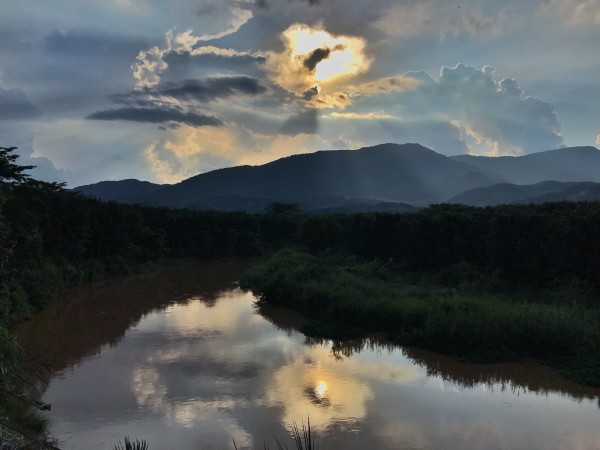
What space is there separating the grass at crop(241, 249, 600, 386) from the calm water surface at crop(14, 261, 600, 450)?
0.84 meters

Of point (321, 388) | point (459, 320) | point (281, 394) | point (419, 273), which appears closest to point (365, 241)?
point (419, 273)

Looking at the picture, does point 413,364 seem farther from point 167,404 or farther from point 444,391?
point 167,404

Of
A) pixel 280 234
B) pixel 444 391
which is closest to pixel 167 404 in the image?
pixel 444 391

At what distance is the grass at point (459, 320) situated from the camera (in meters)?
18.1

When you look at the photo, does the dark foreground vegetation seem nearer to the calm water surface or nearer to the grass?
the grass

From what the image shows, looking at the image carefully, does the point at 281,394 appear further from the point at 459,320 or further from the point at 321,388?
the point at 459,320

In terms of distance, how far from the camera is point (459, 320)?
19.7 meters

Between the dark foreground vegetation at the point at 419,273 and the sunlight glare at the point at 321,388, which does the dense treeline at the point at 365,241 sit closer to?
the dark foreground vegetation at the point at 419,273

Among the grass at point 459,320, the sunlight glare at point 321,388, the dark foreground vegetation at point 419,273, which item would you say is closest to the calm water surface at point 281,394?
the sunlight glare at point 321,388

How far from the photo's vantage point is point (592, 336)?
58.6 ft

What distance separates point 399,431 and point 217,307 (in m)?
20.4

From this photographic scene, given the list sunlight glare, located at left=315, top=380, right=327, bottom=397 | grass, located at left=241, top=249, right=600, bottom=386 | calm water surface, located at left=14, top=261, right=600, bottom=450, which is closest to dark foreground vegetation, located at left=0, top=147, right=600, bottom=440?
grass, located at left=241, top=249, right=600, bottom=386

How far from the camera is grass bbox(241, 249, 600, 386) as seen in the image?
18109mm

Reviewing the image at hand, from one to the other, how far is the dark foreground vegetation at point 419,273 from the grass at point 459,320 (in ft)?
0.17
